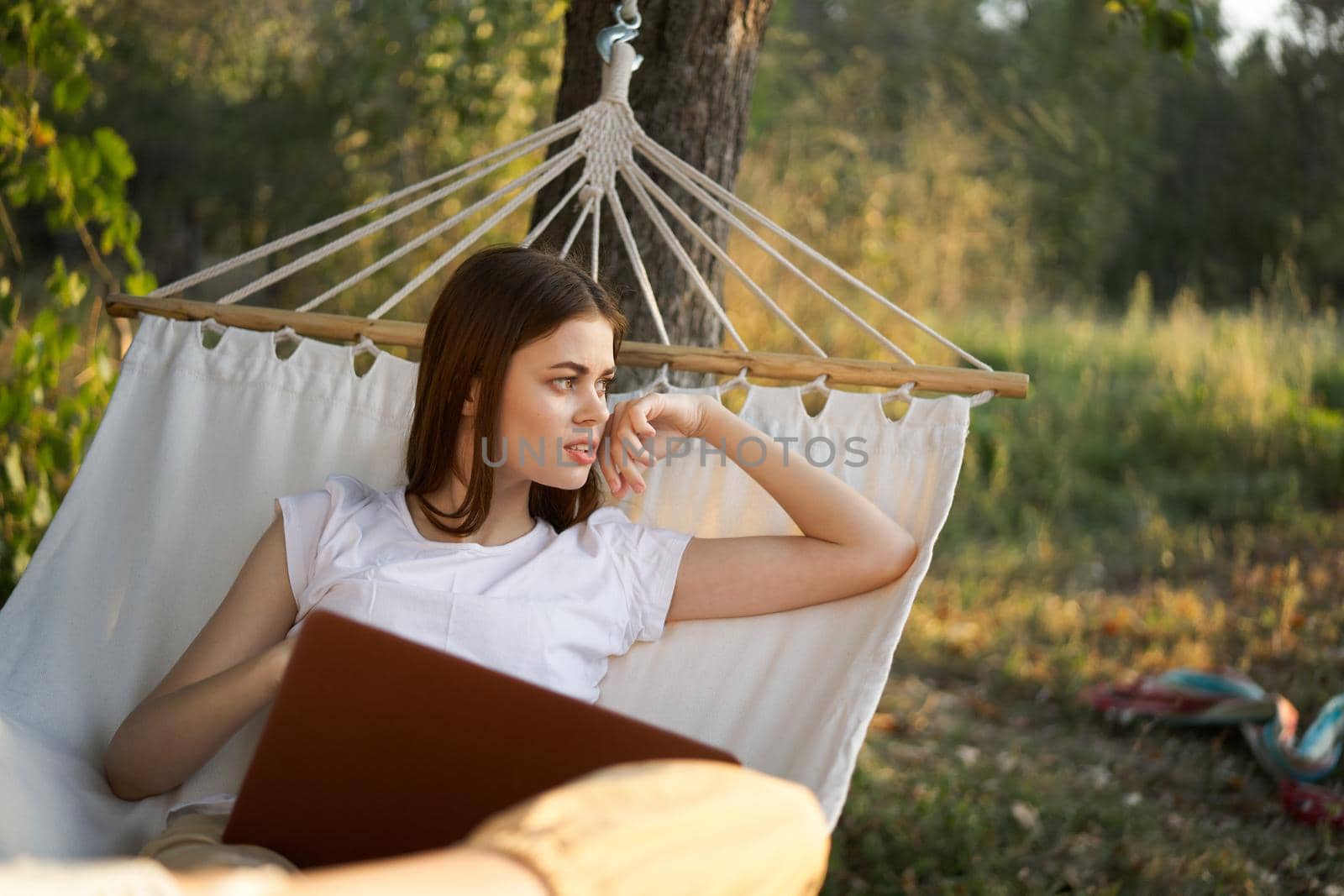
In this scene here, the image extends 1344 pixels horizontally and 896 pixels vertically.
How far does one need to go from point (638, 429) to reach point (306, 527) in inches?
17.7

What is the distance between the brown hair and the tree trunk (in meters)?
0.55

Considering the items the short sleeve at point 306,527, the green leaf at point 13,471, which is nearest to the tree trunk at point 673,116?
the short sleeve at point 306,527

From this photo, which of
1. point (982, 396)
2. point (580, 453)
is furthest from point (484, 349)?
point (982, 396)

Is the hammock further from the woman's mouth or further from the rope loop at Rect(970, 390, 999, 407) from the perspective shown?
the woman's mouth

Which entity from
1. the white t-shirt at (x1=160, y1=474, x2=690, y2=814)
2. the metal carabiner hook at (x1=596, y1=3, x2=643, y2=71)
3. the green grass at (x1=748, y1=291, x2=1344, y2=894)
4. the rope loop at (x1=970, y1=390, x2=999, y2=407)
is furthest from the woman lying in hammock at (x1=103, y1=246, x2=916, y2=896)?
the green grass at (x1=748, y1=291, x2=1344, y2=894)

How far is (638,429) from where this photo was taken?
1636 millimetres

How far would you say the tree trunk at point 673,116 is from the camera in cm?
223

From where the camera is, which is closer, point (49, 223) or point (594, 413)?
point (594, 413)

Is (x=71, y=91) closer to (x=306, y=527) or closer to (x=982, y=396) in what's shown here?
(x=306, y=527)

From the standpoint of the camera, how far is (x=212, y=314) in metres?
1.93

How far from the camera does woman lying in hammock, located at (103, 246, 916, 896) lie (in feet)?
4.89

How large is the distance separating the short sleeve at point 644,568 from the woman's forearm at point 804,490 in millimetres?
138

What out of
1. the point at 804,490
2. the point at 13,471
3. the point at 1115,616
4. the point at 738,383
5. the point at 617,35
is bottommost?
the point at 1115,616

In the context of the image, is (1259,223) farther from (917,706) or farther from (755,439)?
(755,439)
